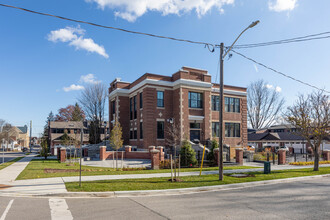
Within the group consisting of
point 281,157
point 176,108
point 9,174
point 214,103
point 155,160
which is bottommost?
point 9,174

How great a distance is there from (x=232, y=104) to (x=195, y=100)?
6.88 m

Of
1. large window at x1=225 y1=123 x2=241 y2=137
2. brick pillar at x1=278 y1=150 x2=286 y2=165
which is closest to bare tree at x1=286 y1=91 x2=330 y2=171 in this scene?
brick pillar at x1=278 y1=150 x2=286 y2=165

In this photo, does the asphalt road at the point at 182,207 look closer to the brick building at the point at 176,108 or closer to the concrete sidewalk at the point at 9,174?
the concrete sidewalk at the point at 9,174

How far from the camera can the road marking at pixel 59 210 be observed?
6827 mm

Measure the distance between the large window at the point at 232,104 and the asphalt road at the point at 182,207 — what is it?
24307mm

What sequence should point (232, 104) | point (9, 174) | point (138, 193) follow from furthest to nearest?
point (232, 104)
point (9, 174)
point (138, 193)

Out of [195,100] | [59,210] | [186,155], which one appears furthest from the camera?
[195,100]

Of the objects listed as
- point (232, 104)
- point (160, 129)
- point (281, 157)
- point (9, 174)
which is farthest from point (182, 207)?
point (232, 104)

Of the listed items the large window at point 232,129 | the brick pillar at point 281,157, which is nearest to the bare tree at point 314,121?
the brick pillar at point 281,157

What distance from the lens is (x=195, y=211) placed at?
749 cm

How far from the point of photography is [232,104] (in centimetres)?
3478

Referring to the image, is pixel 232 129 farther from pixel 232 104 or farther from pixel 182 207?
pixel 182 207

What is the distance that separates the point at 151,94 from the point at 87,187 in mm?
19282

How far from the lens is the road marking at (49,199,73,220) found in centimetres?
683
